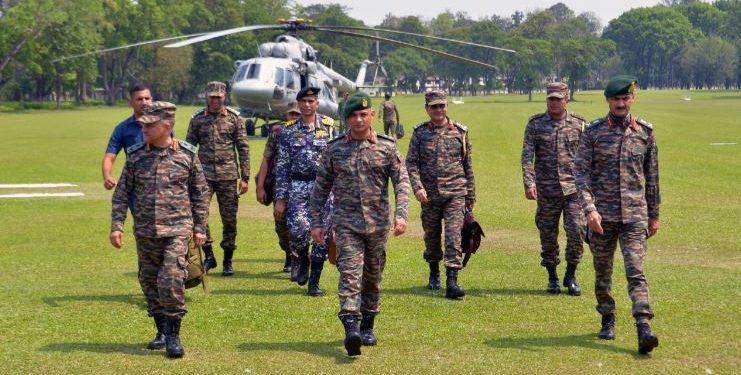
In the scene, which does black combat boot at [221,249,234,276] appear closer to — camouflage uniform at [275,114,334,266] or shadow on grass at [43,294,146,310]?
camouflage uniform at [275,114,334,266]

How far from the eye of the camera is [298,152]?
34.1 feet

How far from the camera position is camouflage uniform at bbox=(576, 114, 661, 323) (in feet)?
26.8

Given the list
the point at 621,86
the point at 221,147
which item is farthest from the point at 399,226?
the point at 221,147

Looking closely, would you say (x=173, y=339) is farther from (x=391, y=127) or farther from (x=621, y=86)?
(x=391, y=127)

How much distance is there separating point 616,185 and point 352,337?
7.98 feet

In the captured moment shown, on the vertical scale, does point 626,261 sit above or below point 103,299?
above

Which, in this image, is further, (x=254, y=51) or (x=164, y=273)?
(x=254, y=51)

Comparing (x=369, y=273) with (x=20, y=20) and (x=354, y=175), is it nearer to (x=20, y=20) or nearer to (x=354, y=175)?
(x=354, y=175)

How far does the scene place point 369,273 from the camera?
8.21 meters

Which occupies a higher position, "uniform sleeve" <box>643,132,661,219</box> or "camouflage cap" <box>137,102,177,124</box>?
"camouflage cap" <box>137,102,177,124</box>

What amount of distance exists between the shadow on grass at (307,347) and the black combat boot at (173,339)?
0.53 m

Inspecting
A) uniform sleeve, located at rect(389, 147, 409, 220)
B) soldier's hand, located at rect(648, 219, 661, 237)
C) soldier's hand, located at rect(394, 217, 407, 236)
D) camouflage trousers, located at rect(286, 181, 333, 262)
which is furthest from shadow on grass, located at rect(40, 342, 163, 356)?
soldier's hand, located at rect(648, 219, 661, 237)

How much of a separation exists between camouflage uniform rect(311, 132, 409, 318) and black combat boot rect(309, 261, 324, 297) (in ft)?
6.63

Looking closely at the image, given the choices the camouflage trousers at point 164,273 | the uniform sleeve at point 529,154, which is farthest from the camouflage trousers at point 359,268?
→ the uniform sleeve at point 529,154
